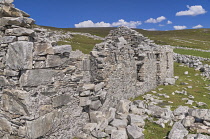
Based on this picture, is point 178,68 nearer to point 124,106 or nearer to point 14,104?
point 124,106

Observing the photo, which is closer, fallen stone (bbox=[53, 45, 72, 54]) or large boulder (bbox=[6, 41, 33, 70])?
large boulder (bbox=[6, 41, 33, 70])

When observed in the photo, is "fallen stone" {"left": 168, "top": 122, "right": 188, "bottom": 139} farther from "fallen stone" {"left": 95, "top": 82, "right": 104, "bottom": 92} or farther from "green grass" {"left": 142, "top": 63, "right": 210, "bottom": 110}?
"green grass" {"left": 142, "top": 63, "right": 210, "bottom": 110}

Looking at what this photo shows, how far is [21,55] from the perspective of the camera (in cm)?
599

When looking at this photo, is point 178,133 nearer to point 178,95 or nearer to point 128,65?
point 128,65

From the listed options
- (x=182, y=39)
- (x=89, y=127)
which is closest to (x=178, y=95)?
(x=89, y=127)

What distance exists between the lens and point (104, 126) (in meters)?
8.66

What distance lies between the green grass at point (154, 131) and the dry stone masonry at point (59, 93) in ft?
1.02

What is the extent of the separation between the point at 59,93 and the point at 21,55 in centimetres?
200

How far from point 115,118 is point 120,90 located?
3.00m

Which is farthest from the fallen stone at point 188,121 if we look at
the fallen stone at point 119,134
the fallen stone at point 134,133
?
the fallen stone at point 119,134

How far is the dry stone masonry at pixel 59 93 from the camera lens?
20.2 ft

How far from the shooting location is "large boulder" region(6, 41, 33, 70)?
19.6ft

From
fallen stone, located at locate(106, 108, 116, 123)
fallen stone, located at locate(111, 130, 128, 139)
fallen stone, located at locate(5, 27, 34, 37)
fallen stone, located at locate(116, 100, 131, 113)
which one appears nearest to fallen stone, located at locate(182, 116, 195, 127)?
fallen stone, located at locate(116, 100, 131, 113)

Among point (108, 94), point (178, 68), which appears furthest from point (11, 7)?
point (178, 68)
